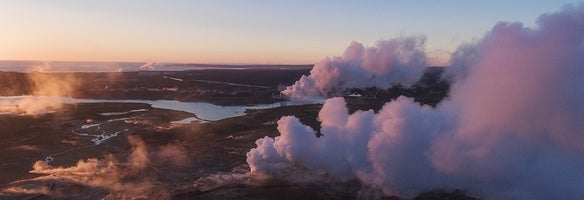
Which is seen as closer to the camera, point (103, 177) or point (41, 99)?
point (103, 177)

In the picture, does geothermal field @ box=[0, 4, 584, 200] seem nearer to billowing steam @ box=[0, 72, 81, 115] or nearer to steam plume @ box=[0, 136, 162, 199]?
steam plume @ box=[0, 136, 162, 199]

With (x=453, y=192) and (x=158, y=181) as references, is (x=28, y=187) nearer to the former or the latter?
(x=158, y=181)

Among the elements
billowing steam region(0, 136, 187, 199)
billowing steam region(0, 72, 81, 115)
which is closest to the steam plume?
billowing steam region(0, 136, 187, 199)

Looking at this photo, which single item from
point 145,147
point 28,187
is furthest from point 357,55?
point 28,187

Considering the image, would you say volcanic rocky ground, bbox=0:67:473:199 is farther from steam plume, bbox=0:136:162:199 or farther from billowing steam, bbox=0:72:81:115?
billowing steam, bbox=0:72:81:115

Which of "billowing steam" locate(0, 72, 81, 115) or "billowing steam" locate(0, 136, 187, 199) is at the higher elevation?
"billowing steam" locate(0, 136, 187, 199)

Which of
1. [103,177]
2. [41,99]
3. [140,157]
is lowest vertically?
[41,99]

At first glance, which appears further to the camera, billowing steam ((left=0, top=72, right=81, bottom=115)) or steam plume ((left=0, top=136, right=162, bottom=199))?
billowing steam ((left=0, top=72, right=81, bottom=115))

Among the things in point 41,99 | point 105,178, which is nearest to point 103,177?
point 105,178

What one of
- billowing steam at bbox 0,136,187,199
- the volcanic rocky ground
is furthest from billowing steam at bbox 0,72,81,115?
billowing steam at bbox 0,136,187,199

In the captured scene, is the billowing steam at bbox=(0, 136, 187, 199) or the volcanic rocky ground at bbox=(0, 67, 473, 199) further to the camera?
the billowing steam at bbox=(0, 136, 187, 199)

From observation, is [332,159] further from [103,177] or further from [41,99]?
[41,99]
